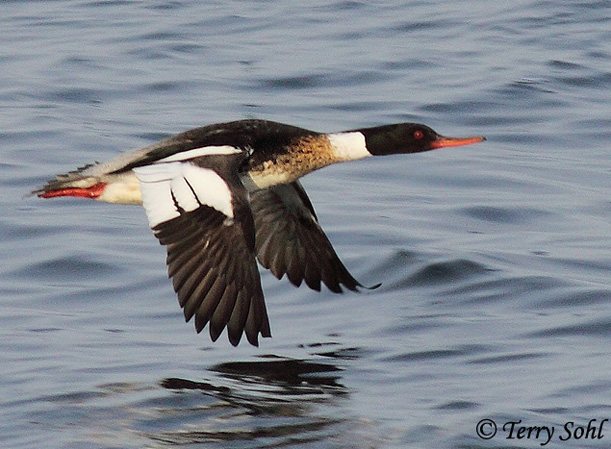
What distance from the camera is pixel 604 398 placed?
267 inches

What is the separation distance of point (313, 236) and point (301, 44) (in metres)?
7.85

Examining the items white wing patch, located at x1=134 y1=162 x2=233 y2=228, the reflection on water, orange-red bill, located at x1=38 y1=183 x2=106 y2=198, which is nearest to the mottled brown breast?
white wing patch, located at x1=134 y1=162 x2=233 y2=228

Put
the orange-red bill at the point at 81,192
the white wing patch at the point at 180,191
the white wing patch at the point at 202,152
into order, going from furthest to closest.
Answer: the orange-red bill at the point at 81,192, the white wing patch at the point at 202,152, the white wing patch at the point at 180,191

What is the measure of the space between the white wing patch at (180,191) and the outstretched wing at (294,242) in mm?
1314

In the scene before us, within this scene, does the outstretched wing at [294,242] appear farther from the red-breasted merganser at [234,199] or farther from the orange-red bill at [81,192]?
the orange-red bill at [81,192]

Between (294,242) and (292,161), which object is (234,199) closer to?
(292,161)

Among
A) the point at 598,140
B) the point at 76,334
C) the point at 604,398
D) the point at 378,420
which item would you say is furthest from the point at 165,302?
the point at 598,140

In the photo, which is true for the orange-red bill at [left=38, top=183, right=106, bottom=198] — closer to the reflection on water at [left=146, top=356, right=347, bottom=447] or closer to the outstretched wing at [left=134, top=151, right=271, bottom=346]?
the outstretched wing at [left=134, top=151, right=271, bottom=346]

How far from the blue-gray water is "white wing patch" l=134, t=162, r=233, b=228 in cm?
80

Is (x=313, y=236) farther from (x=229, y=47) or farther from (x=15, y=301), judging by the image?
(x=229, y=47)

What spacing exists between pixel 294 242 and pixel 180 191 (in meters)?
1.54

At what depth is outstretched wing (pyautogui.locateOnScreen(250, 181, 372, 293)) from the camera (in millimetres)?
8703

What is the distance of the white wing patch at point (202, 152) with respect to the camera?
7.73m

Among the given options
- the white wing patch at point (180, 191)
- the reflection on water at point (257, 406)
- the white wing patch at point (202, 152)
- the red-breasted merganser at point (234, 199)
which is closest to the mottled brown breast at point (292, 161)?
the red-breasted merganser at point (234, 199)
